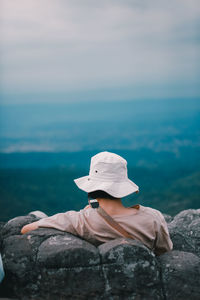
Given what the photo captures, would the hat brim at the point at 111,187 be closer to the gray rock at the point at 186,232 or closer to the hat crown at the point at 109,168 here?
the hat crown at the point at 109,168

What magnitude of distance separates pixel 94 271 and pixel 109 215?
48 cm

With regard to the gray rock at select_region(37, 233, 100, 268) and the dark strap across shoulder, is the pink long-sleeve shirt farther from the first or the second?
the gray rock at select_region(37, 233, 100, 268)

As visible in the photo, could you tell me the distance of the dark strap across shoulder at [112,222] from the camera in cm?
347

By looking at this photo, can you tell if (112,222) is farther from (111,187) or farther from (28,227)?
(28,227)

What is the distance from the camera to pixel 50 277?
334 cm

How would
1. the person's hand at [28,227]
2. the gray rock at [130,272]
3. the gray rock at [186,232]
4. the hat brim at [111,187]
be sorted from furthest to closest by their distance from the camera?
the gray rock at [186,232], the person's hand at [28,227], the hat brim at [111,187], the gray rock at [130,272]

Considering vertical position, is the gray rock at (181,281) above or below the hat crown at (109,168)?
below

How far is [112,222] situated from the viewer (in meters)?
3.48

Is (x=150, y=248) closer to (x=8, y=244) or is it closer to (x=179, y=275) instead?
(x=179, y=275)

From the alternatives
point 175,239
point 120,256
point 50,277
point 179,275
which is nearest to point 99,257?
point 120,256

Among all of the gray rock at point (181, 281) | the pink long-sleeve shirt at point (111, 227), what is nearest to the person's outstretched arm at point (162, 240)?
the pink long-sleeve shirt at point (111, 227)

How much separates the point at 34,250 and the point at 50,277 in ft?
0.91

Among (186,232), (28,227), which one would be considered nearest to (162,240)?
(28,227)

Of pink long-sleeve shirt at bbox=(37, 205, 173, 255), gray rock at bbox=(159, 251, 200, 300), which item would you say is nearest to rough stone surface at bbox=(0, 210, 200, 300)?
gray rock at bbox=(159, 251, 200, 300)
